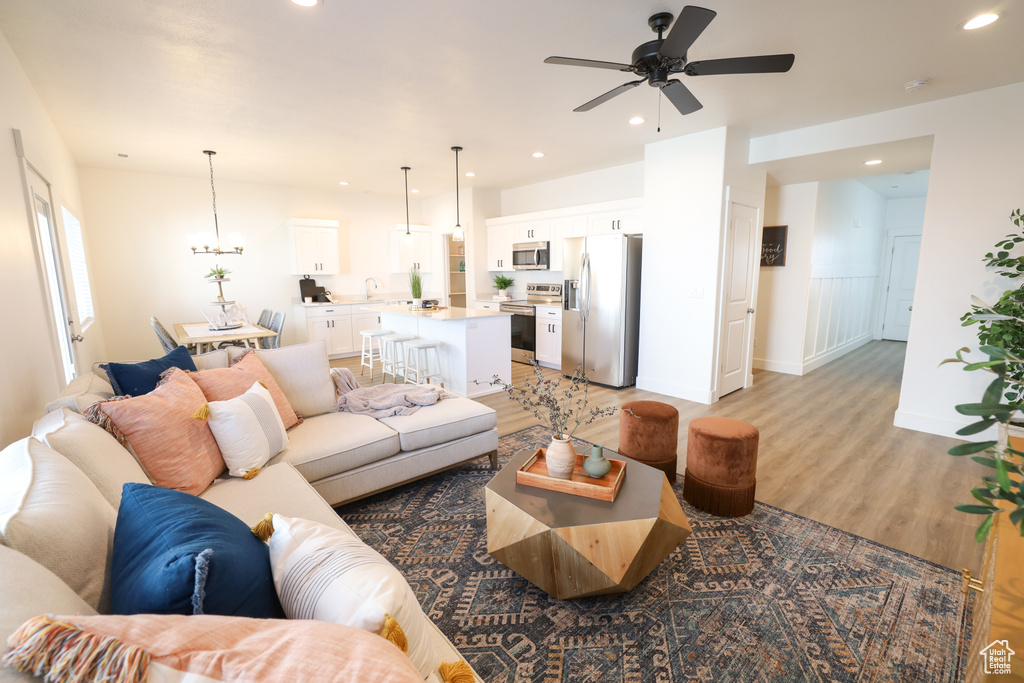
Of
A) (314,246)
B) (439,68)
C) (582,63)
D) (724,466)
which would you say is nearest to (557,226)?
(439,68)

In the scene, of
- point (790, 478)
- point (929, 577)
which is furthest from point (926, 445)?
point (929, 577)

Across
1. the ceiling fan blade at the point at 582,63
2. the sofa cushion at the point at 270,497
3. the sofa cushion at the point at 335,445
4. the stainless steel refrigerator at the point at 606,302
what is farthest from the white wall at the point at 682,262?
the sofa cushion at the point at 270,497

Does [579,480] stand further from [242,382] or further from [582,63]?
[582,63]

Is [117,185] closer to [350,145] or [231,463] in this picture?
[350,145]

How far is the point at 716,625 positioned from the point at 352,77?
3.80m

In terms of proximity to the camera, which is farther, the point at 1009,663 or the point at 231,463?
the point at 231,463

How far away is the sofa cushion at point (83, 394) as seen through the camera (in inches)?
70.8

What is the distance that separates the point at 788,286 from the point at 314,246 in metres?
6.91

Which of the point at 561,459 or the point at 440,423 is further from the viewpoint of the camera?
the point at 440,423

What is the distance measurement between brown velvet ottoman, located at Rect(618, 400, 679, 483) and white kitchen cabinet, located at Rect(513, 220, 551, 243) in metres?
4.09

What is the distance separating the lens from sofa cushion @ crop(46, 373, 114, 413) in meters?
1.80

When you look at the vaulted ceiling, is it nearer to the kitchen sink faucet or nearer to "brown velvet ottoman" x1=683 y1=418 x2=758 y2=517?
"brown velvet ottoman" x1=683 y1=418 x2=758 y2=517

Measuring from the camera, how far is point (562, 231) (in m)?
6.26

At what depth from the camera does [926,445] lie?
3.54 meters
